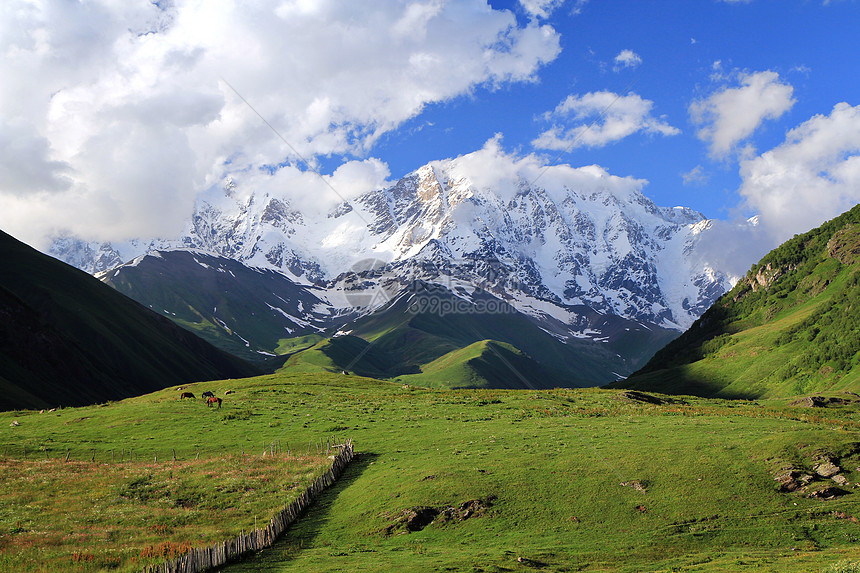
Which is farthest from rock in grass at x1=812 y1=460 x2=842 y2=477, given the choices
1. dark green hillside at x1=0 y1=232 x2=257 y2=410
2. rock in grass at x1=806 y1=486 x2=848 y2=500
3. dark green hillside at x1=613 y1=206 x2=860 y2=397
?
dark green hillside at x1=0 y1=232 x2=257 y2=410

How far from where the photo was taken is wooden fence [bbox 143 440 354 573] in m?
25.2

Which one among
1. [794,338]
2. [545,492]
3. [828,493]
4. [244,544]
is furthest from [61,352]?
[794,338]

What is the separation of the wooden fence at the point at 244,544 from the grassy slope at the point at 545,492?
82 cm

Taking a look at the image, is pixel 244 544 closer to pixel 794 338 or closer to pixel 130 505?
pixel 130 505

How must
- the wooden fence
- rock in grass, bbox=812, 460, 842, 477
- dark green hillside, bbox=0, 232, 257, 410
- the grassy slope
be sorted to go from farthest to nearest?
dark green hillside, bbox=0, 232, 257, 410
rock in grass, bbox=812, 460, 842, 477
the grassy slope
the wooden fence

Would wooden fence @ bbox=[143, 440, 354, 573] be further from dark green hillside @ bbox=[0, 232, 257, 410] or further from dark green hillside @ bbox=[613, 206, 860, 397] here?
dark green hillside @ bbox=[613, 206, 860, 397]

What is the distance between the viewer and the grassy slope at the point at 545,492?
2775cm

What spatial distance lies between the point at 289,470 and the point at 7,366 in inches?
4991

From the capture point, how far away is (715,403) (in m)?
86.4

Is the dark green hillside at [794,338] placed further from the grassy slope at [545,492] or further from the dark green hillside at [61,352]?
the dark green hillside at [61,352]

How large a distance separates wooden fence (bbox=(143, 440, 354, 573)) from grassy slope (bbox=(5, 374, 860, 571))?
82cm

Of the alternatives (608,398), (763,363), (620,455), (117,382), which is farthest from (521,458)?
(117,382)

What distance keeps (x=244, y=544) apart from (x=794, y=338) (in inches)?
6278

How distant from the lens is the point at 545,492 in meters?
35.5
